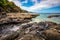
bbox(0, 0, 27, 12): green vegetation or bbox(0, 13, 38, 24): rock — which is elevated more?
bbox(0, 0, 27, 12): green vegetation

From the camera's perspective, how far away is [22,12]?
4410 millimetres

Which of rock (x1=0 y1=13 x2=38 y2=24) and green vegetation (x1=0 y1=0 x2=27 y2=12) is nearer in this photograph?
rock (x1=0 y1=13 x2=38 y2=24)

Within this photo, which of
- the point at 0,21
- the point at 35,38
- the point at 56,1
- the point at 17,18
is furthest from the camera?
the point at 17,18

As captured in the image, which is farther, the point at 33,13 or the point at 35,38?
the point at 33,13

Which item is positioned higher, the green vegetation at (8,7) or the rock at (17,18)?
the green vegetation at (8,7)

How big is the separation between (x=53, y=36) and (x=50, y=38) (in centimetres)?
9

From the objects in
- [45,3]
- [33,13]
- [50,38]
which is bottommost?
[50,38]

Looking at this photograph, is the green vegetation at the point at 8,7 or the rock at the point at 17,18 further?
the green vegetation at the point at 8,7

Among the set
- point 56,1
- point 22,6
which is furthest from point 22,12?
point 56,1

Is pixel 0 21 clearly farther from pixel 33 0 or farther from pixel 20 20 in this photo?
pixel 33 0

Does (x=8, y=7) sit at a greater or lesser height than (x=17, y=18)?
greater

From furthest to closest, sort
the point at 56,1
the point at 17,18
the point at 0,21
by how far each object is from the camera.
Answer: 1. the point at 17,18
2. the point at 0,21
3. the point at 56,1

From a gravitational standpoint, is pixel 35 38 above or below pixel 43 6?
below

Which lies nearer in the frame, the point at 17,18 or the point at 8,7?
the point at 17,18
